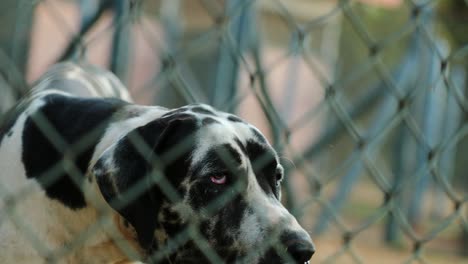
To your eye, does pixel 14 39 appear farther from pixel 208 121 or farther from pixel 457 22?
pixel 457 22

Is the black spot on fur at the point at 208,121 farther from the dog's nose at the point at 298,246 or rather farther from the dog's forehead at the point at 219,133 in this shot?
the dog's nose at the point at 298,246

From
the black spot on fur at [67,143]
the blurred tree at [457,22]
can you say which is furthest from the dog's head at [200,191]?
the blurred tree at [457,22]

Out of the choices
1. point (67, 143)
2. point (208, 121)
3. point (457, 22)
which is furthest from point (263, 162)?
point (457, 22)

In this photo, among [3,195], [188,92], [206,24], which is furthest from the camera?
[206,24]

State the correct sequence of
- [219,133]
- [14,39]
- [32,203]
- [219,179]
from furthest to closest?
1. [14,39]
2. [32,203]
3. [219,133]
4. [219,179]

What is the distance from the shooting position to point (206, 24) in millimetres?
11391

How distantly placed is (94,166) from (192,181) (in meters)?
0.29

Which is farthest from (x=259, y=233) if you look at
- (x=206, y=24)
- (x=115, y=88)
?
(x=206, y=24)

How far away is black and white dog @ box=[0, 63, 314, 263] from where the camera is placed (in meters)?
2.48

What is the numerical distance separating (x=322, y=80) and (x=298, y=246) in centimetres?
45

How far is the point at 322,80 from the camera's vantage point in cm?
241

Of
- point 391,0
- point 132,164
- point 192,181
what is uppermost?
point 132,164

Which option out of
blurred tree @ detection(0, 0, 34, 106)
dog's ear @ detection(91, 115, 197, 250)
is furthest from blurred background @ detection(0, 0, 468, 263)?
dog's ear @ detection(91, 115, 197, 250)

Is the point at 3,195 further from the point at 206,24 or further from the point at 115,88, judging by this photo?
the point at 206,24
